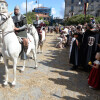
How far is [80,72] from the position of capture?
550cm

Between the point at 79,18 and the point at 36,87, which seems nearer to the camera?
the point at 36,87

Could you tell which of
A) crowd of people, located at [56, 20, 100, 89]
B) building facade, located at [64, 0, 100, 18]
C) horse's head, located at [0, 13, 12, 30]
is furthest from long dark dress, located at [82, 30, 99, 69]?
building facade, located at [64, 0, 100, 18]

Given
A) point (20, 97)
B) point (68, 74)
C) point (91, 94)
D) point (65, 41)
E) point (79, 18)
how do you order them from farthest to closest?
point (79, 18)
point (65, 41)
point (68, 74)
point (91, 94)
point (20, 97)

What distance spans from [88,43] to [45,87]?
2.50 m

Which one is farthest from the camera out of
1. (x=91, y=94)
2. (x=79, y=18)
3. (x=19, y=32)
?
(x=79, y=18)

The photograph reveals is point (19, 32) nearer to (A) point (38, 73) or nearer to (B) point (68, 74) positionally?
(A) point (38, 73)

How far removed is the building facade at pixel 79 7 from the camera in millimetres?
57094

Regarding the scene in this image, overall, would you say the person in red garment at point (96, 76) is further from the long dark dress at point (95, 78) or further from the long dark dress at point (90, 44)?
the long dark dress at point (90, 44)

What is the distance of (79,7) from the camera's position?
6169 centimetres

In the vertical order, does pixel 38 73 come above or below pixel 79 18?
below

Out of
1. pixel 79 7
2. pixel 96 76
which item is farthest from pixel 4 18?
pixel 79 7

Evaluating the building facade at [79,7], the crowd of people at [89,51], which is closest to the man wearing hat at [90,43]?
the crowd of people at [89,51]

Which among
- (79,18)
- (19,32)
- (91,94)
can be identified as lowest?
(91,94)

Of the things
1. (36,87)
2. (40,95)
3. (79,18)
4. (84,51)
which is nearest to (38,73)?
(36,87)
